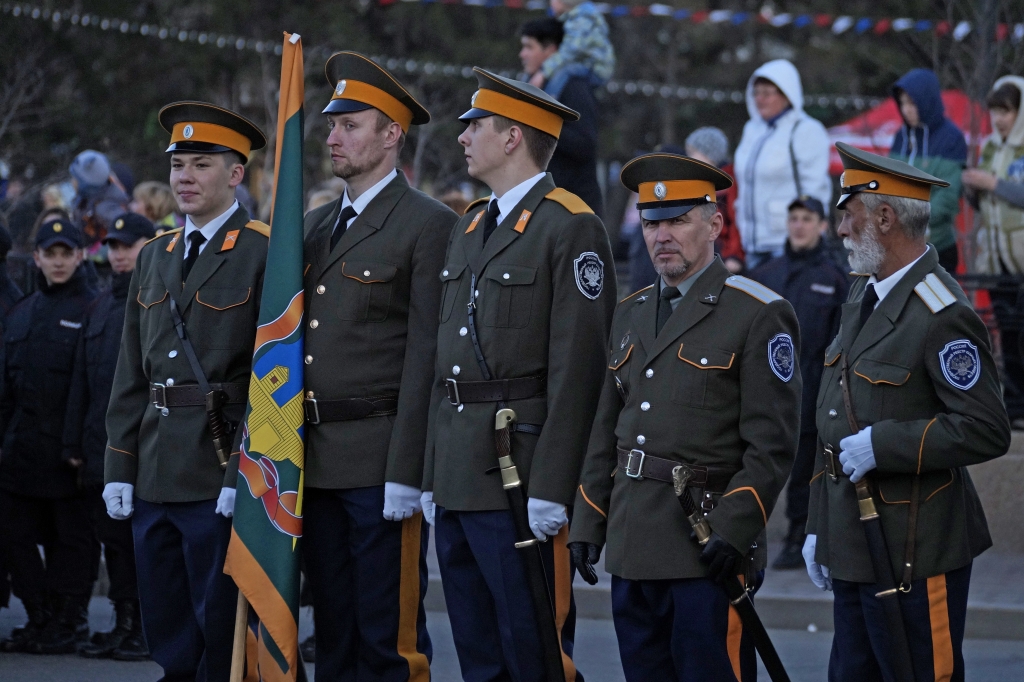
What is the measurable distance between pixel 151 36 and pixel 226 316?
1564 centimetres

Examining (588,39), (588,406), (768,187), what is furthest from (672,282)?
(768,187)

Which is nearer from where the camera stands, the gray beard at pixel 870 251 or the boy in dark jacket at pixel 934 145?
the gray beard at pixel 870 251

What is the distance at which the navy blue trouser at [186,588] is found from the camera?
5.53 meters

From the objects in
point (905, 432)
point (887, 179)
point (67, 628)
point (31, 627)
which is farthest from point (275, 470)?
point (31, 627)

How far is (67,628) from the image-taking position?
7.66 m

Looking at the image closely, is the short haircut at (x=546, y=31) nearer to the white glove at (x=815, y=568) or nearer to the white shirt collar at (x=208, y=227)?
the white shirt collar at (x=208, y=227)

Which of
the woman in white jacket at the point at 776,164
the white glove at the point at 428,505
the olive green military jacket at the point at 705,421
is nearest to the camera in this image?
the olive green military jacket at the point at 705,421

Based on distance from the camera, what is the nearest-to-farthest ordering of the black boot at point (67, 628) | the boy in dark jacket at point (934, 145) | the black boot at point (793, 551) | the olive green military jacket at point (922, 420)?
the olive green military jacket at point (922, 420), the black boot at point (67, 628), the black boot at point (793, 551), the boy in dark jacket at point (934, 145)

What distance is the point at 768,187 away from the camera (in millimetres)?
9430

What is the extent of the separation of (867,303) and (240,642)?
2.60 m

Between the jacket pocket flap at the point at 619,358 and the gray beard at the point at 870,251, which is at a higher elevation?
the gray beard at the point at 870,251

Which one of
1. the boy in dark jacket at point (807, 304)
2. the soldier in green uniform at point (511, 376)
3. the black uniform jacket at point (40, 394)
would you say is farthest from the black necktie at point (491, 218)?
the boy in dark jacket at point (807, 304)

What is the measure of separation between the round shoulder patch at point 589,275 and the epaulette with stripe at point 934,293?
1.08 m

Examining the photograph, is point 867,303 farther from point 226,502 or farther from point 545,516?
point 226,502
